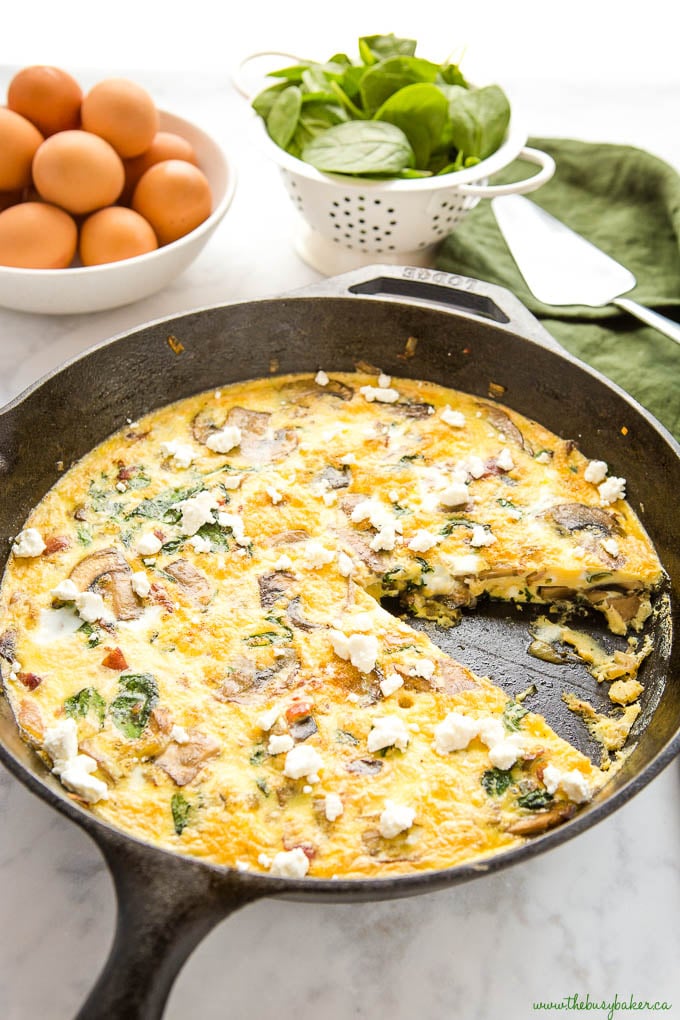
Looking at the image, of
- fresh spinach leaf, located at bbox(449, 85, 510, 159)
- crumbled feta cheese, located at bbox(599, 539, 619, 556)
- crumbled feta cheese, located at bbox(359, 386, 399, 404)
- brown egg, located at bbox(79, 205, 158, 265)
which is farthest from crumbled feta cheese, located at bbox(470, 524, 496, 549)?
brown egg, located at bbox(79, 205, 158, 265)

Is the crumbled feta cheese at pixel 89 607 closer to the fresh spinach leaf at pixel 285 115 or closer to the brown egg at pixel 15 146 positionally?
the brown egg at pixel 15 146

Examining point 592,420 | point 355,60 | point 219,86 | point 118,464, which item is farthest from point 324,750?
point 219,86

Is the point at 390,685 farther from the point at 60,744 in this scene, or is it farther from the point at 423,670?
the point at 60,744

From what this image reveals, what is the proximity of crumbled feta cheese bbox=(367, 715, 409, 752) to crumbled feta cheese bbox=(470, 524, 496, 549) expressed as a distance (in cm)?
62

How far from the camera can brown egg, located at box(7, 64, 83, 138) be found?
3.06m

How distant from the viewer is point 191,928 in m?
1.57

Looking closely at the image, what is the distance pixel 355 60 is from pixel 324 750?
8.19 ft

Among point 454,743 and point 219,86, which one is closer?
point 454,743

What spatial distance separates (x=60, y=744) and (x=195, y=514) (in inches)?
29.6

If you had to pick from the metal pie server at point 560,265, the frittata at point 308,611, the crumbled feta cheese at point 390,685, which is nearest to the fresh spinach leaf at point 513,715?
the frittata at point 308,611

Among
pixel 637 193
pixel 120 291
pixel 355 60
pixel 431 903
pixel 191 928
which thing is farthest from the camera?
pixel 637 193

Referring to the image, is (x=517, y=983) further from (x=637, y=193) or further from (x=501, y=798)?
(x=637, y=193)

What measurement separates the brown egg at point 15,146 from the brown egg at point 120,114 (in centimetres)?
19

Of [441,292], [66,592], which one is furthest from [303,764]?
[441,292]
